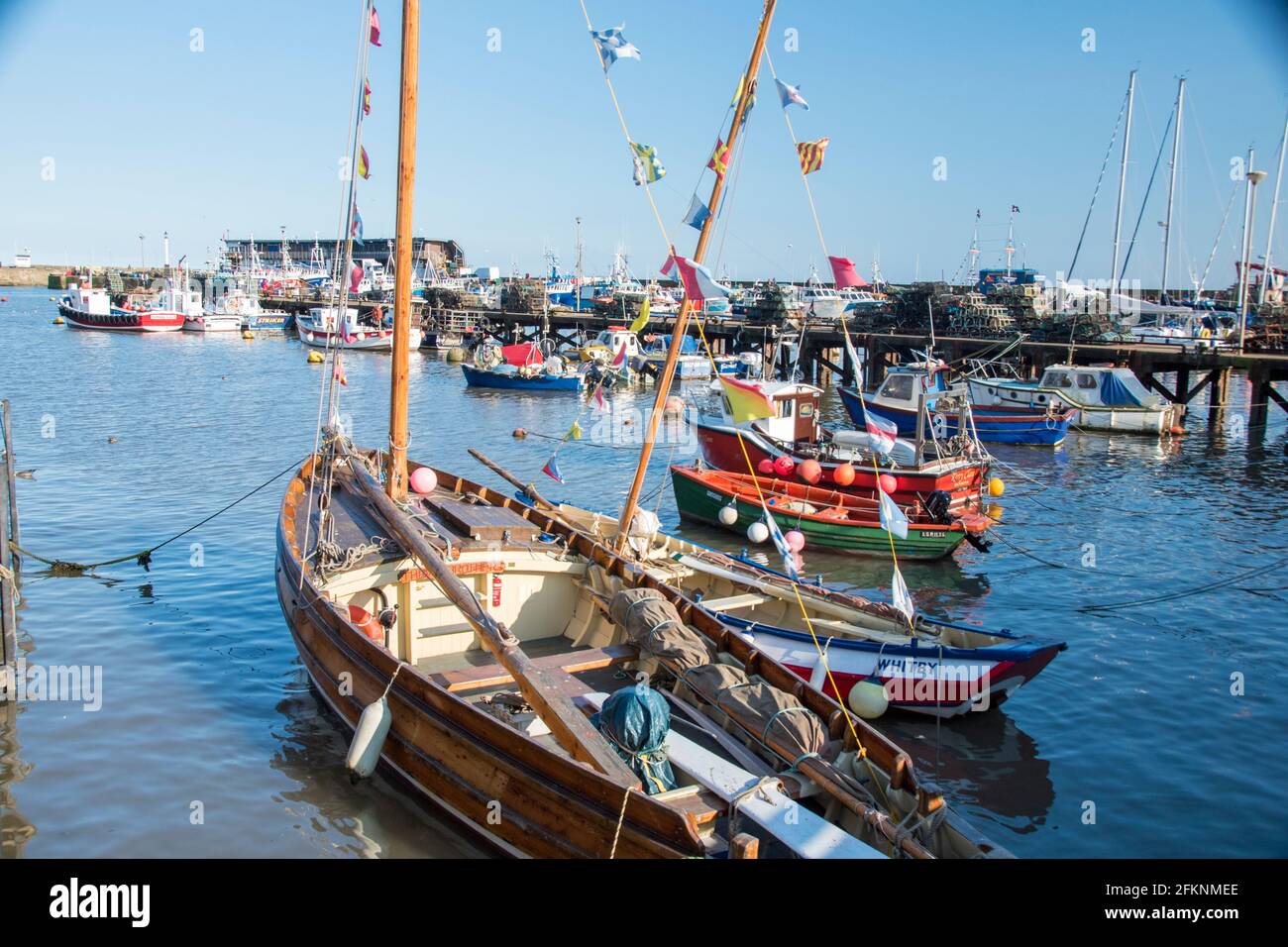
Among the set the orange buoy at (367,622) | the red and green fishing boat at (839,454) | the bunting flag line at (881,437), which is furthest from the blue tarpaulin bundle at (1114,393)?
the orange buoy at (367,622)

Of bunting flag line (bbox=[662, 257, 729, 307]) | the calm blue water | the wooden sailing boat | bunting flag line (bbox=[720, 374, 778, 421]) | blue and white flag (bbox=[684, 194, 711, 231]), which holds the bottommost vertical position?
the calm blue water

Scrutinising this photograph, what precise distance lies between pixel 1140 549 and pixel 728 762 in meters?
18.2

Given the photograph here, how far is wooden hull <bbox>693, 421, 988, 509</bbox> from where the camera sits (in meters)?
22.8

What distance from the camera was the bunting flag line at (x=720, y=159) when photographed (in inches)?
507

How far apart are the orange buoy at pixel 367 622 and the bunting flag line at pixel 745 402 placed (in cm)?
933

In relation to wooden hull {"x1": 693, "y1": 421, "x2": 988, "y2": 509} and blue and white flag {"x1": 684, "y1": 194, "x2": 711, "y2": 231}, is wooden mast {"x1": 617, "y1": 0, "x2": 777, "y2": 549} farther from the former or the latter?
wooden hull {"x1": 693, "y1": 421, "x2": 988, "y2": 509}

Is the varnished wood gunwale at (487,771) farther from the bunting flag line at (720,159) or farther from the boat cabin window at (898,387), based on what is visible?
the boat cabin window at (898,387)

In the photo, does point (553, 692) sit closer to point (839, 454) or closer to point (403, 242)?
point (403, 242)

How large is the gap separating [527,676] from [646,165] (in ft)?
23.3

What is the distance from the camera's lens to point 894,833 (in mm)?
7379

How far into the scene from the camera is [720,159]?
1288 centimetres

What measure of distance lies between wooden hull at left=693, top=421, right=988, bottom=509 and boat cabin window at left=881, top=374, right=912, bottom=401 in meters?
7.96

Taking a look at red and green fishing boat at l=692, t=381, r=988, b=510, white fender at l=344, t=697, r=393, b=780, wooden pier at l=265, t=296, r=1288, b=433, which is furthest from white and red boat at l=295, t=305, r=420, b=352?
white fender at l=344, t=697, r=393, b=780
